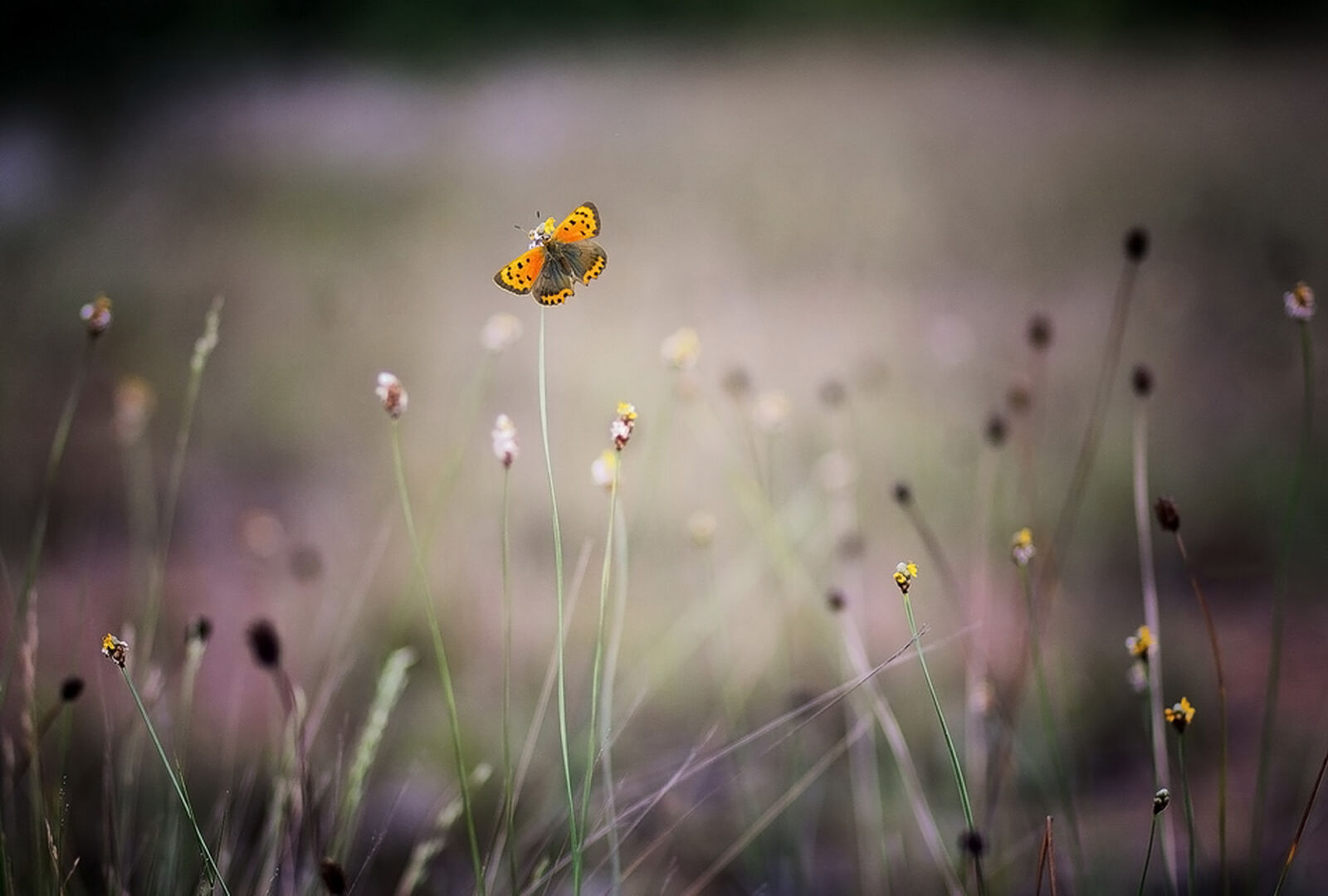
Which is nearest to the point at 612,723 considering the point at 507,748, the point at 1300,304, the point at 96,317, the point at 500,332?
the point at 507,748

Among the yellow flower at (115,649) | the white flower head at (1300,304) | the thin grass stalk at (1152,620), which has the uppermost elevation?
the white flower head at (1300,304)

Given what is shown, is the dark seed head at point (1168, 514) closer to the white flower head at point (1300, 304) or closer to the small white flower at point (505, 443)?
the white flower head at point (1300, 304)

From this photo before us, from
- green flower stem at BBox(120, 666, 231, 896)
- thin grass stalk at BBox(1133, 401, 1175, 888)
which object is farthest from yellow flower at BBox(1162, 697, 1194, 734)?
green flower stem at BBox(120, 666, 231, 896)

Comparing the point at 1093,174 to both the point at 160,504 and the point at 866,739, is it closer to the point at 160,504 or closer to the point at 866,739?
the point at 866,739

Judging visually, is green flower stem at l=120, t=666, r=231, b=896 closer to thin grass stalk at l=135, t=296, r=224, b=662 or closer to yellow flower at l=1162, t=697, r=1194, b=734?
thin grass stalk at l=135, t=296, r=224, b=662

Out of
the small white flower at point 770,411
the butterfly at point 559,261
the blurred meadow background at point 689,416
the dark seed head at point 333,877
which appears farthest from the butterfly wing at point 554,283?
the small white flower at point 770,411
